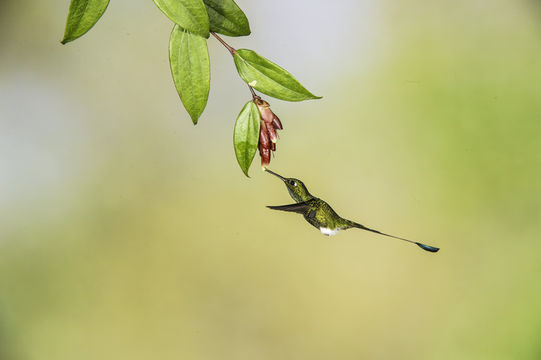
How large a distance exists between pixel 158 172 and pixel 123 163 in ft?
0.25

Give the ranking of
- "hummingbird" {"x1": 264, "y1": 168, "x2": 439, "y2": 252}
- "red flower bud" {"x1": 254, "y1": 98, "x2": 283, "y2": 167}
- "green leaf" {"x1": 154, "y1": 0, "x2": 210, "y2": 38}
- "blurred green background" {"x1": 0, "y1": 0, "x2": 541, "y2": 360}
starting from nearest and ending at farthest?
"green leaf" {"x1": 154, "y1": 0, "x2": 210, "y2": 38}, "red flower bud" {"x1": 254, "y1": 98, "x2": 283, "y2": 167}, "hummingbird" {"x1": 264, "y1": 168, "x2": 439, "y2": 252}, "blurred green background" {"x1": 0, "y1": 0, "x2": 541, "y2": 360}

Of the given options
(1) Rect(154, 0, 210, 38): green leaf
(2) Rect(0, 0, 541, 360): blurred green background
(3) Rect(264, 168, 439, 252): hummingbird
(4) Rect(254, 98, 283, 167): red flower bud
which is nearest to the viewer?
(1) Rect(154, 0, 210, 38): green leaf

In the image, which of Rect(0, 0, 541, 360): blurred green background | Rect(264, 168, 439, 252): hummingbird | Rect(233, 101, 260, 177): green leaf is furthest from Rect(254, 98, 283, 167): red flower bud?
Rect(0, 0, 541, 360): blurred green background

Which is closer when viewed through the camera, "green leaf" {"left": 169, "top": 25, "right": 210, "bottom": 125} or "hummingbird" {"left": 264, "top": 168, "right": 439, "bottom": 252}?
"green leaf" {"left": 169, "top": 25, "right": 210, "bottom": 125}

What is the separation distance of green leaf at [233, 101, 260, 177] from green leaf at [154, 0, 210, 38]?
0.10 meters

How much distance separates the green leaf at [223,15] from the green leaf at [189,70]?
0.02m

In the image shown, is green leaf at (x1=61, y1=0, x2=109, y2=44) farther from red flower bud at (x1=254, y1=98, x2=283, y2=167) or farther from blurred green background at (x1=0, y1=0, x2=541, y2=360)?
blurred green background at (x1=0, y1=0, x2=541, y2=360)

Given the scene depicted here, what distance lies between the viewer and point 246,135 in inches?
16.0

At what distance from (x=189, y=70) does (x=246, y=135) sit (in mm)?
82

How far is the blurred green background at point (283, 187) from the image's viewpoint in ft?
2.84

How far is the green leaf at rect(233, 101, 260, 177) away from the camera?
1.33 ft

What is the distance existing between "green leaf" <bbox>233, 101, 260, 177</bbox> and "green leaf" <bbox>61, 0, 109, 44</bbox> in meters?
0.14

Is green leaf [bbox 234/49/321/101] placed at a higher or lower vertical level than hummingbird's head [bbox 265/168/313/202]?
higher

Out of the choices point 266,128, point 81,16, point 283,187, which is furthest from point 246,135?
point 283,187
